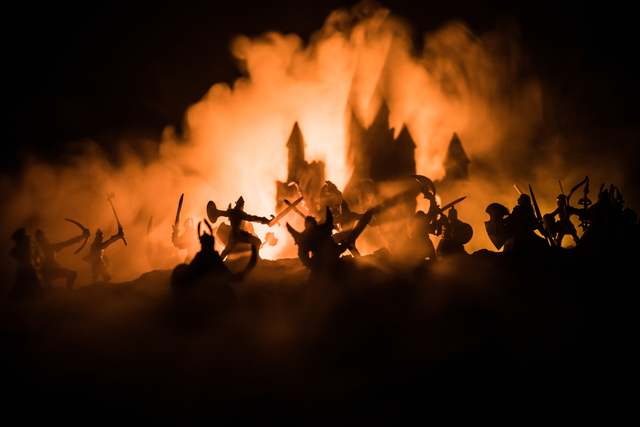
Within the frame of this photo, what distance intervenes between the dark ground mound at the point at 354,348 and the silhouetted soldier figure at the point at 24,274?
0.31 meters

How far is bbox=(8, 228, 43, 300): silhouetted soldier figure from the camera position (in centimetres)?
881

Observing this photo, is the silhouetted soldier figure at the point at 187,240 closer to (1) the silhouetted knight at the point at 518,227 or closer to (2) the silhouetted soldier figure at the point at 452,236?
(2) the silhouetted soldier figure at the point at 452,236

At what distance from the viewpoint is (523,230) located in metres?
8.81

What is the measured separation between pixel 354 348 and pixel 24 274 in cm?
793

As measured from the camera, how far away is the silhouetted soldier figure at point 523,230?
8.66 meters

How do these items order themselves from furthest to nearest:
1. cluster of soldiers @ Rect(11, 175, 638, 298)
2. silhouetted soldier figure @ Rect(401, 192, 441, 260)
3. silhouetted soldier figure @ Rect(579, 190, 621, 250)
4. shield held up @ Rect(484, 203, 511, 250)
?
silhouetted soldier figure @ Rect(401, 192, 441, 260), shield held up @ Rect(484, 203, 511, 250), silhouetted soldier figure @ Rect(579, 190, 621, 250), cluster of soldiers @ Rect(11, 175, 638, 298)

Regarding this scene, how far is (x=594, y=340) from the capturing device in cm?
567

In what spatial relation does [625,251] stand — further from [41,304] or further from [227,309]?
[41,304]

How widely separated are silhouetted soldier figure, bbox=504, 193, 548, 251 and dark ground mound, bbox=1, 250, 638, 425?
0.36m

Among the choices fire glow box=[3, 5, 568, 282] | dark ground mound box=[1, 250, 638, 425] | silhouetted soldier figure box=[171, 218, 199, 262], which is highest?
fire glow box=[3, 5, 568, 282]

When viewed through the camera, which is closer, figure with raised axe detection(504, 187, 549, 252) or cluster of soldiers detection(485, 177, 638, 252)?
cluster of soldiers detection(485, 177, 638, 252)

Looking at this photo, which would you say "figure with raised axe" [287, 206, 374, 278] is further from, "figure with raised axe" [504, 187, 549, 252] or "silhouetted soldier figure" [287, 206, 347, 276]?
"figure with raised axe" [504, 187, 549, 252]

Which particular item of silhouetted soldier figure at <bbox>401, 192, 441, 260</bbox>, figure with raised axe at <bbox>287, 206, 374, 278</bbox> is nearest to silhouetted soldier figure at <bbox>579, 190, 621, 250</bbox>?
silhouetted soldier figure at <bbox>401, 192, 441, 260</bbox>

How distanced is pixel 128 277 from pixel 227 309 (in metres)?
16.0
